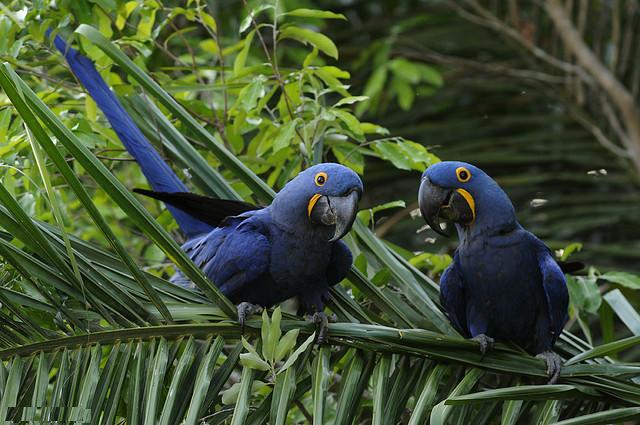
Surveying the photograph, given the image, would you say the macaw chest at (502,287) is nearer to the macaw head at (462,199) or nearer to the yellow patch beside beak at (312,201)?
the macaw head at (462,199)

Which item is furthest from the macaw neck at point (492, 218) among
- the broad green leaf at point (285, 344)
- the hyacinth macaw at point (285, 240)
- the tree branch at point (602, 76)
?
the tree branch at point (602, 76)

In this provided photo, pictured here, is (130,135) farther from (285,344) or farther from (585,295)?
(585,295)

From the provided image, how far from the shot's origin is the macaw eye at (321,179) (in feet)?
7.10

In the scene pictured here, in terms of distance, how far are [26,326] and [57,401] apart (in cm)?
17

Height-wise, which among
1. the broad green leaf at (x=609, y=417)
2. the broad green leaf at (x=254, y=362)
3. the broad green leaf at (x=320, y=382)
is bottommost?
the broad green leaf at (x=609, y=417)

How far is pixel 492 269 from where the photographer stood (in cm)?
229

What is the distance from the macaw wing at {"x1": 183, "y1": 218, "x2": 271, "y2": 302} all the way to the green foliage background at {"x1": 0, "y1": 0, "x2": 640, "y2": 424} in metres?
0.14

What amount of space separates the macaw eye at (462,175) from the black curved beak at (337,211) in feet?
0.87

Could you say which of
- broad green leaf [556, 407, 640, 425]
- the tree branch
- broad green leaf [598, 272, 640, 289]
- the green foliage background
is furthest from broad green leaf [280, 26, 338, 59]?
the tree branch

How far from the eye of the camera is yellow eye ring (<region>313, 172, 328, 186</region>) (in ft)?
7.10

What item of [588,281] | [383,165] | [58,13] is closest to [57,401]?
[58,13]

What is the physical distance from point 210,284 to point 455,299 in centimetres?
73

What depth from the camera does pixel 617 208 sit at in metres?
4.27

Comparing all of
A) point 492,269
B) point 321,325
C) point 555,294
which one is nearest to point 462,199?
point 492,269
